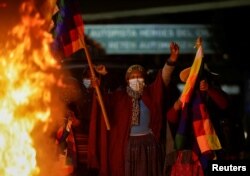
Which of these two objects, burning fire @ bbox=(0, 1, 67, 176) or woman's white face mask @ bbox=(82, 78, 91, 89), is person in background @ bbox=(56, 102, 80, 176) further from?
woman's white face mask @ bbox=(82, 78, 91, 89)

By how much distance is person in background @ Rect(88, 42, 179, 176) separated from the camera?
8368mm

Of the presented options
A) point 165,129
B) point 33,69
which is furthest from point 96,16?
point 165,129

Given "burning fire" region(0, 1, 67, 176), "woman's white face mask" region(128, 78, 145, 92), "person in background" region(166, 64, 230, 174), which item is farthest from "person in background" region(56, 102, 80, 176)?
"person in background" region(166, 64, 230, 174)

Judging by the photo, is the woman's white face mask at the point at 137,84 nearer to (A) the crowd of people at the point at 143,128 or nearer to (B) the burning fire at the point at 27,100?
(A) the crowd of people at the point at 143,128

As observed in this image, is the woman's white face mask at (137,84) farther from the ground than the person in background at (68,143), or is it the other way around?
the woman's white face mask at (137,84)

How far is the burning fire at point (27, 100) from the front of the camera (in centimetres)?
859

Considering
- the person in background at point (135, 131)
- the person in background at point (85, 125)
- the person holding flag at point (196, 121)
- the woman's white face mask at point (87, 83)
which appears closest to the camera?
the person holding flag at point (196, 121)

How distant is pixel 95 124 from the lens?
28.6 ft

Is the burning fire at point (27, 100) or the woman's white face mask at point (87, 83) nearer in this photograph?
the burning fire at point (27, 100)

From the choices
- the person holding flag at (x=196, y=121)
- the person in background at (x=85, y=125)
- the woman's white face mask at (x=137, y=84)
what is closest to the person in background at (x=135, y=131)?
the woman's white face mask at (x=137, y=84)

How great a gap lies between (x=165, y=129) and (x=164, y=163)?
520 millimetres

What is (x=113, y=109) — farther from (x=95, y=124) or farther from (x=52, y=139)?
(x=52, y=139)

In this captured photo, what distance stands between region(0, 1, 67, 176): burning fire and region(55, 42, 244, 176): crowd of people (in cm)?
38

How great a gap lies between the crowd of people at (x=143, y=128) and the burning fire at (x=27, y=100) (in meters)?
0.38
